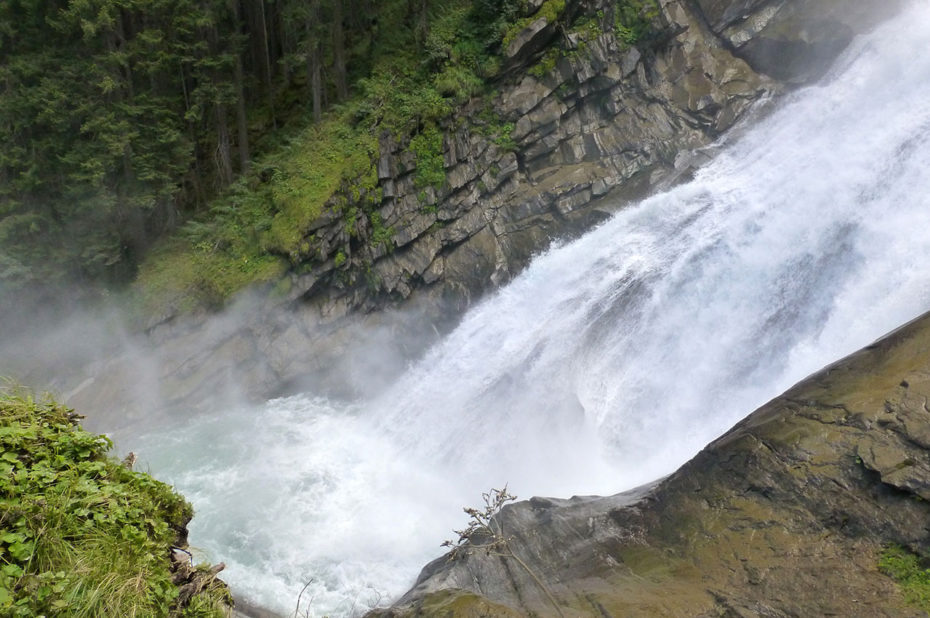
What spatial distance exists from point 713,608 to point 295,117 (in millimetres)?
20246

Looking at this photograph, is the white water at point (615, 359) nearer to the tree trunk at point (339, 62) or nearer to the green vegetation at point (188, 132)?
the green vegetation at point (188, 132)

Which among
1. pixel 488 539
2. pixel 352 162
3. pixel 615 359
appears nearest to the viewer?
pixel 488 539

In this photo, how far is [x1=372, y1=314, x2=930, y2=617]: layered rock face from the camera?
20.1 feet

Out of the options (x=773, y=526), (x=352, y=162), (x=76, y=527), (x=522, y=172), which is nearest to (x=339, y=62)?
(x=352, y=162)

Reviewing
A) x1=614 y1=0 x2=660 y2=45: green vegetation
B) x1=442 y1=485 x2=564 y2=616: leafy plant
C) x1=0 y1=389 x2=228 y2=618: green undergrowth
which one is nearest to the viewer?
x1=0 y1=389 x2=228 y2=618: green undergrowth

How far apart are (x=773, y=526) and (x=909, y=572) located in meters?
1.29

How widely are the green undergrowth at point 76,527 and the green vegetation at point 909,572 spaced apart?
20.2 feet

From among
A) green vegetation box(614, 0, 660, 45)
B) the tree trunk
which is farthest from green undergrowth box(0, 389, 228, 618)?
green vegetation box(614, 0, 660, 45)

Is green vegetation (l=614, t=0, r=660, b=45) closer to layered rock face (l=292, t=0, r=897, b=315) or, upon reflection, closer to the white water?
layered rock face (l=292, t=0, r=897, b=315)

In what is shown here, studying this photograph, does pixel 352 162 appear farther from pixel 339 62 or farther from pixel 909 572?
pixel 909 572

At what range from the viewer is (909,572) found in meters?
5.79

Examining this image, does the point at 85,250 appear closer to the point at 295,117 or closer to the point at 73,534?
the point at 295,117

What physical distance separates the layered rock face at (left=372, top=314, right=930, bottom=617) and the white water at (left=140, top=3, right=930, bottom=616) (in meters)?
3.66

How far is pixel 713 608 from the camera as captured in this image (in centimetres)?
619
